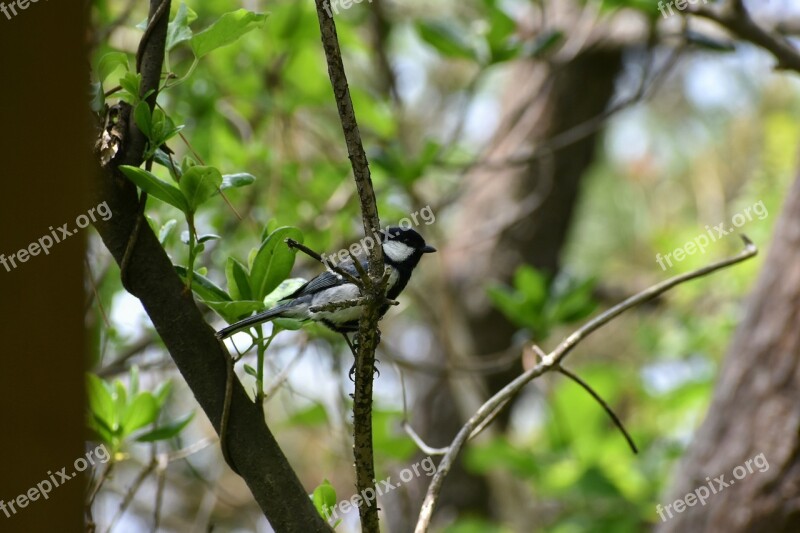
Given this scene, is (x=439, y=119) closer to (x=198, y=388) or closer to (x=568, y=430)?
(x=568, y=430)

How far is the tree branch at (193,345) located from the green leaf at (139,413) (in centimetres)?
45

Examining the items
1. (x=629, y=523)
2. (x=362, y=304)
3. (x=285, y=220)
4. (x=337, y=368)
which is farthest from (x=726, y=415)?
(x=362, y=304)

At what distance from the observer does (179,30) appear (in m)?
1.37

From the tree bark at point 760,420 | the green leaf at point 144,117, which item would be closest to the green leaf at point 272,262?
the green leaf at point 144,117

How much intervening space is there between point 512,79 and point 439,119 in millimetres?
620

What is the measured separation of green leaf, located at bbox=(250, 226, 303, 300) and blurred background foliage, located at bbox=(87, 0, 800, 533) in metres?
0.10

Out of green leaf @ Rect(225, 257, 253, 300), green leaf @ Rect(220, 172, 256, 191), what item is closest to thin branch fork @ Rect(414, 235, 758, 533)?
green leaf @ Rect(225, 257, 253, 300)

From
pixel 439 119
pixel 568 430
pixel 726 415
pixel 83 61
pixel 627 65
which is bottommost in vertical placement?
pixel 726 415

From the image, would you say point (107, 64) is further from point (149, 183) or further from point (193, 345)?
point (193, 345)

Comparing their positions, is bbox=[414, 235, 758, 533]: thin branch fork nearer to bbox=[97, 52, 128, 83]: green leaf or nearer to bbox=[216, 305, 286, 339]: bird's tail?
bbox=[216, 305, 286, 339]: bird's tail

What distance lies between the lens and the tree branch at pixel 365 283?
107 centimetres

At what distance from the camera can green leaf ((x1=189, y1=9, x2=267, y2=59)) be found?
134cm

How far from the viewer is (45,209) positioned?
72 cm

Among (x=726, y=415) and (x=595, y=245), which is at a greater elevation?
(x=595, y=245)
